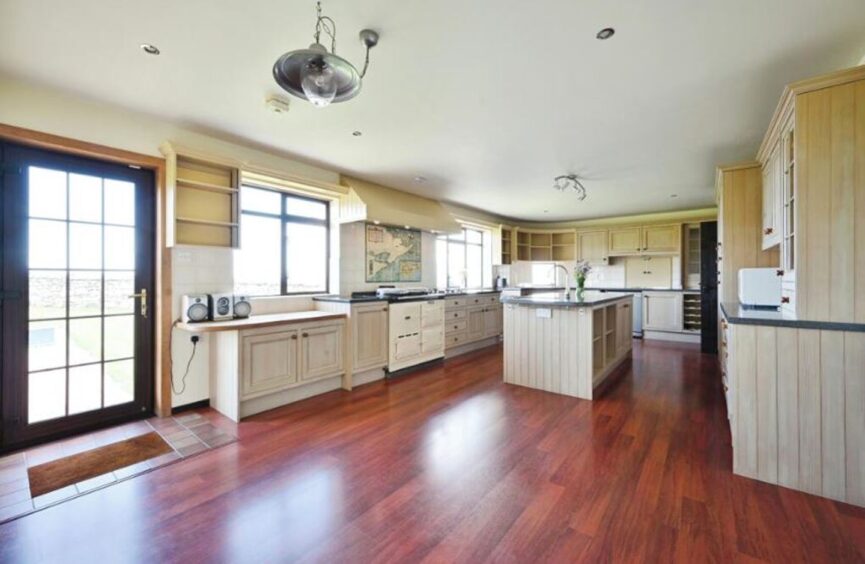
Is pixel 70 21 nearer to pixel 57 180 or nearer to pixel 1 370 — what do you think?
pixel 57 180

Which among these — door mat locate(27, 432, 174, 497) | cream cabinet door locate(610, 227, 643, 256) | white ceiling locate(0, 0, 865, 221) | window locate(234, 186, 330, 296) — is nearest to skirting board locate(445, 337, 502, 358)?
window locate(234, 186, 330, 296)

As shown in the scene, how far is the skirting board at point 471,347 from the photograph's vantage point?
18.3 ft

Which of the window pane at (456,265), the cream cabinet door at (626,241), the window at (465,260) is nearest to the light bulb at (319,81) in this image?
the window at (465,260)

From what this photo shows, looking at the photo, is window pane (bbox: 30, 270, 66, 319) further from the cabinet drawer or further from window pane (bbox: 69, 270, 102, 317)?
the cabinet drawer

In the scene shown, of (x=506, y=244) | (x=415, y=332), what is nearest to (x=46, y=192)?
(x=415, y=332)

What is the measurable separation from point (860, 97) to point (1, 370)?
5528mm

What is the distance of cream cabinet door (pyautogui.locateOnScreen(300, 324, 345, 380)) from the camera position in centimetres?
358

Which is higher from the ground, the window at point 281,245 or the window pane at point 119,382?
the window at point 281,245

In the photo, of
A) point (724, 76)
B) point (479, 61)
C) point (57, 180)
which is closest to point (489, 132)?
point (479, 61)

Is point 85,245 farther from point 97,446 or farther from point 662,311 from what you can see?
point 662,311

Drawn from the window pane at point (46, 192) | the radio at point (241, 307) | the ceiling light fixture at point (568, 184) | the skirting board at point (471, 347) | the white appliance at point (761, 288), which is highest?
the ceiling light fixture at point (568, 184)

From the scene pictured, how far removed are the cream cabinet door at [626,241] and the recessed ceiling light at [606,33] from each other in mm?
6228

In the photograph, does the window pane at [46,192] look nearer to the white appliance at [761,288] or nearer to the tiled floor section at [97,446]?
the tiled floor section at [97,446]

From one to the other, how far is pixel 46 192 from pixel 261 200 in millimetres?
1655
